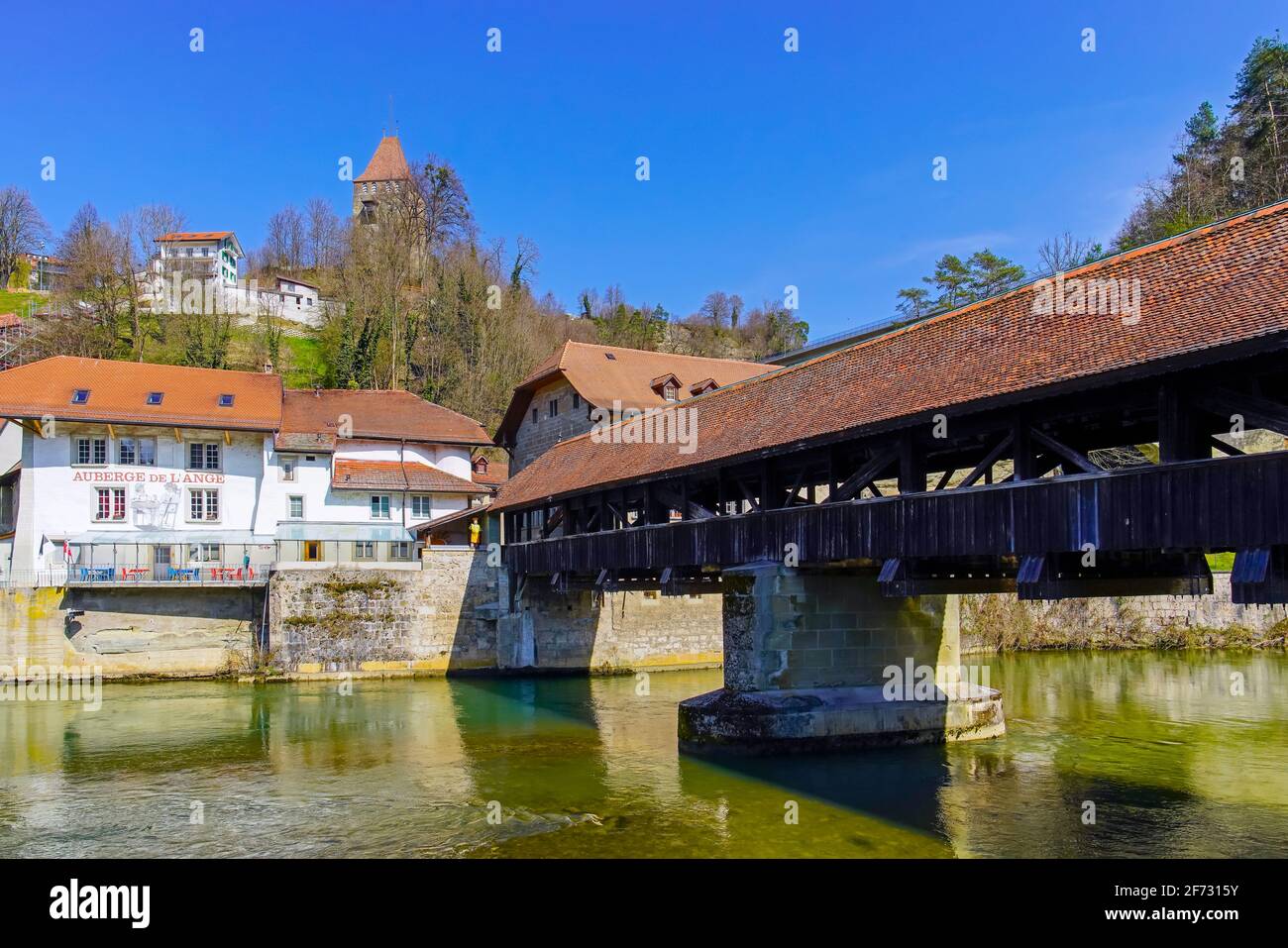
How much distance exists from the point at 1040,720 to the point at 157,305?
41.6m

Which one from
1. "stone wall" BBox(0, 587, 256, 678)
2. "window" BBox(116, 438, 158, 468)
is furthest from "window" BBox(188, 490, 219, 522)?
"stone wall" BBox(0, 587, 256, 678)

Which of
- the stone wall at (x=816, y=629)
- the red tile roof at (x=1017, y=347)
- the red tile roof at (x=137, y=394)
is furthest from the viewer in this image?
the red tile roof at (x=137, y=394)

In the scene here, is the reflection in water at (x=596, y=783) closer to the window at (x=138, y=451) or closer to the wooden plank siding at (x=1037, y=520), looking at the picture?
the wooden plank siding at (x=1037, y=520)

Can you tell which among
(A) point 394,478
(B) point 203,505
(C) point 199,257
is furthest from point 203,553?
(C) point 199,257

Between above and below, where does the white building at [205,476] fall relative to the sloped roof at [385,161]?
below

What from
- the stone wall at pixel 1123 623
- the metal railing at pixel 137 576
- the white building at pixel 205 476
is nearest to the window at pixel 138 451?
the white building at pixel 205 476

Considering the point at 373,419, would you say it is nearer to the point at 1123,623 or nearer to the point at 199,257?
the point at 1123,623

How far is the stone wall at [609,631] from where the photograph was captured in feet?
76.0

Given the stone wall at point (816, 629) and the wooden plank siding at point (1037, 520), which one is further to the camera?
the stone wall at point (816, 629)

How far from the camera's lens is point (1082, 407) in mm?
9219

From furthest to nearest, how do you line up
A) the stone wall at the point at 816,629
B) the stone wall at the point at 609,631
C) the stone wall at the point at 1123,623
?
the stone wall at the point at 1123,623
the stone wall at the point at 609,631
the stone wall at the point at 816,629

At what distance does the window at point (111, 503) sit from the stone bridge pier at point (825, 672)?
57.2ft
